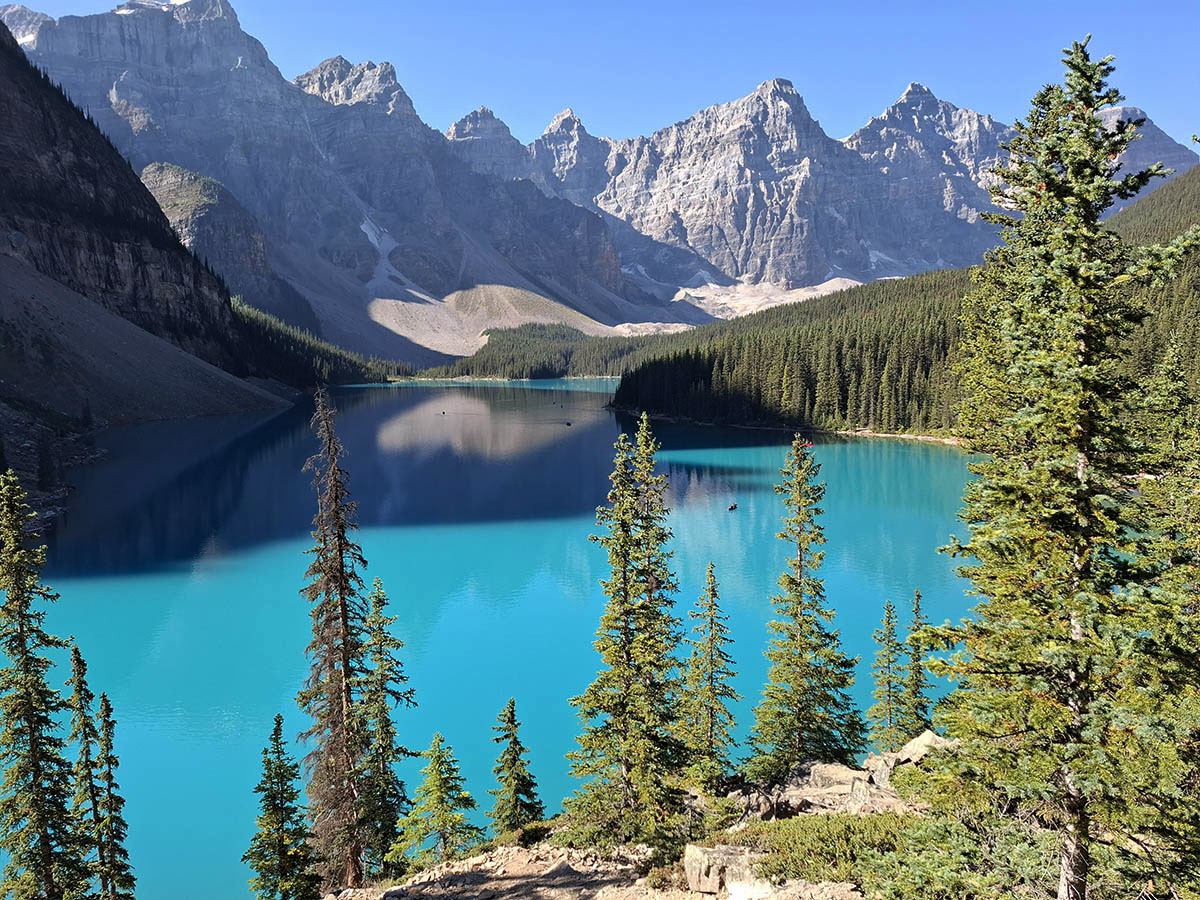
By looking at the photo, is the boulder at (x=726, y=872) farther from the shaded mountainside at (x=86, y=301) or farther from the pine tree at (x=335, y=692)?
the shaded mountainside at (x=86, y=301)

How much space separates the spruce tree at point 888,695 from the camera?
25234mm

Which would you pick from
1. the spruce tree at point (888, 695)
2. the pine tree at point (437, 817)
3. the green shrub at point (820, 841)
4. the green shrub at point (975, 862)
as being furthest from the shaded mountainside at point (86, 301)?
the green shrub at point (975, 862)

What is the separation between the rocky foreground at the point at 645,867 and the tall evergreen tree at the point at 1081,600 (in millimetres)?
5614

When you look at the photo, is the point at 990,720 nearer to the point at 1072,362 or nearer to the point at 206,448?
the point at 1072,362

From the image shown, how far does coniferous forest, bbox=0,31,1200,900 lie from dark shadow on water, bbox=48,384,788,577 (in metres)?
29.1

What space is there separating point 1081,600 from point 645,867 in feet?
40.2

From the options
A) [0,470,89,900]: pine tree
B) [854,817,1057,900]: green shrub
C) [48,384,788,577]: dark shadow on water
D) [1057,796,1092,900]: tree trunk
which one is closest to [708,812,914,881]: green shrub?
[854,817,1057,900]: green shrub

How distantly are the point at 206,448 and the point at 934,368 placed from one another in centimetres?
11336

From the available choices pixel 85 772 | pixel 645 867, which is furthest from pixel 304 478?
pixel 645 867

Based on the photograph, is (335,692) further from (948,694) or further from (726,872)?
(948,694)

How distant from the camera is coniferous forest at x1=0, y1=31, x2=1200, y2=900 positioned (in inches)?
326

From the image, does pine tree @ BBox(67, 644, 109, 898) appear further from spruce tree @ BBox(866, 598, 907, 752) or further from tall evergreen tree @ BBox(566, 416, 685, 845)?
spruce tree @ BBox(866, 598, 907, 752)

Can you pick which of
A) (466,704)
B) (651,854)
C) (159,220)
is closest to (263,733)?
(466,704)

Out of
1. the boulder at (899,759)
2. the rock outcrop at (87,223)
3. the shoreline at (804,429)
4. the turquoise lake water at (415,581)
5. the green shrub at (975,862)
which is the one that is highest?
the rock outcrop at (87,223)
